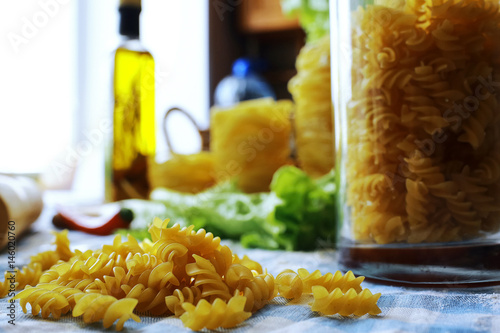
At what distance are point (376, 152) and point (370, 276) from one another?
0.40 ft

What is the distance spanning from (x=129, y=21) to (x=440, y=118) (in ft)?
2.66

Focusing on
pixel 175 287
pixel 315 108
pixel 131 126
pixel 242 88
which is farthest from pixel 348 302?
pixel 242 88

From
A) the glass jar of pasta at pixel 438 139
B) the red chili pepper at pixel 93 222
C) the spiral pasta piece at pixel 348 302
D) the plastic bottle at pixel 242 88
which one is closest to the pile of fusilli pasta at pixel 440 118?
the glass jar of pasta at pixel 438 139

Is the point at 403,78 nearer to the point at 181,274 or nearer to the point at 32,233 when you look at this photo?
the point at 181,274

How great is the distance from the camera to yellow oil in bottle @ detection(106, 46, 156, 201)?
3.56 feet

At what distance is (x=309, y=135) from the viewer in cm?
93

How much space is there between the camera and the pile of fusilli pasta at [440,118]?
45 centimetres

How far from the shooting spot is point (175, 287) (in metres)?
0.41

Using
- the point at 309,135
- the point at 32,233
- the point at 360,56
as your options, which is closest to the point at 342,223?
the point at 360,56

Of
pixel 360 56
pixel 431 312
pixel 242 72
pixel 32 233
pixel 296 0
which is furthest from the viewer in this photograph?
pixel 242 72

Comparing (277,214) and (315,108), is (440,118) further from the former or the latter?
(315,108)

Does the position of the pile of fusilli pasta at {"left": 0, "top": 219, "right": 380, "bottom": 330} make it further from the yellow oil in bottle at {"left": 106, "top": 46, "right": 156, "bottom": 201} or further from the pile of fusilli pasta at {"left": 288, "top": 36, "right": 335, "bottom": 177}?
the yellow oil in bottle at {"left": 106, "top": 46, "right": 156, "bottom": 201}

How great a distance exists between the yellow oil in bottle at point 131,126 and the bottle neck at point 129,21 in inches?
1.5

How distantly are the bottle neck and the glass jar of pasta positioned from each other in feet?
2.39
